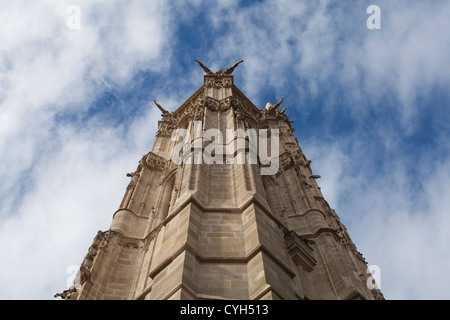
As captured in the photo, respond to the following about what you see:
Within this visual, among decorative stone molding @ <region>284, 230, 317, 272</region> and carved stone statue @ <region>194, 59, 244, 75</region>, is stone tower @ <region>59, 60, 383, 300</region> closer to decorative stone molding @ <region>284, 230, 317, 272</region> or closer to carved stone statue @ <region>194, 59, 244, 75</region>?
decorative stone molding @ <region>284, 230, 317, 272</region>

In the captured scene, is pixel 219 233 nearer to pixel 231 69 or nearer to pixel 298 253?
pixel 298 253

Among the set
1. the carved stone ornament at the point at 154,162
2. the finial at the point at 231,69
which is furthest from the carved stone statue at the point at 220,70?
the carved stone ornament at the point at 154,162

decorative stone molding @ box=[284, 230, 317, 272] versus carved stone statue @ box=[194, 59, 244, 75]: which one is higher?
carved stone statue @ box=[194, 59, 244, 75]

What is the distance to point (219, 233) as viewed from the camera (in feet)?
32.6

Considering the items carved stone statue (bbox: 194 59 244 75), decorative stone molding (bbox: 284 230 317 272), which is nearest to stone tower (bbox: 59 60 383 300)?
decorative stone molding (bbox: 284 230 317 272)

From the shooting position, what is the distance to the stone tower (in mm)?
8539

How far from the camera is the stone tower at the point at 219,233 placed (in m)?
8.54

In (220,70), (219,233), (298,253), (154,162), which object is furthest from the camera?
(220,70)

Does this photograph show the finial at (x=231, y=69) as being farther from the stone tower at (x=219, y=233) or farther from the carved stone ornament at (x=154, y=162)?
the carved stone ornament at (x=154, y=162)

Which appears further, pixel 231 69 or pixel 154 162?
pixel 231 69

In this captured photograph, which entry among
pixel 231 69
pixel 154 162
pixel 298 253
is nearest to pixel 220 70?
pixel 231 69
